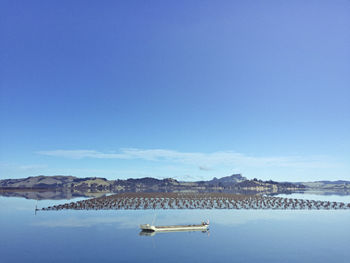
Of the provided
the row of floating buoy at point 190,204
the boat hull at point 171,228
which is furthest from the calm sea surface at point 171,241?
the row of floating buoy at point 190,204

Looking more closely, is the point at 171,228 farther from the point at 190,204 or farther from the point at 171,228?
the point at 190,204

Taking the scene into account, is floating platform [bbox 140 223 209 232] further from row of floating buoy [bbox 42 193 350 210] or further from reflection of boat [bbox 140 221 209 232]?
row of floating buoy [bbox 42 193 350 210]

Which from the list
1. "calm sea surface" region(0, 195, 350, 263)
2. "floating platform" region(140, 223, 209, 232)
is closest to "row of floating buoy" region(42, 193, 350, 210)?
"calm sea surface" region(0, 195, 350, 263)

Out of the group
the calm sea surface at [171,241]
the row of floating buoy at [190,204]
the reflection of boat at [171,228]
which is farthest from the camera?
the row of floating buoy at [190,204]

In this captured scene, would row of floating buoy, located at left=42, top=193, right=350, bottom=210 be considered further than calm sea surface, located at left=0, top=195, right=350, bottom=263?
Yes

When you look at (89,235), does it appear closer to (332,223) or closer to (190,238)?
(190,238)

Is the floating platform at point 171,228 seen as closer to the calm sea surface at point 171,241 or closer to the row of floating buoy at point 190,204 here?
the calm sea surface at point 171,241

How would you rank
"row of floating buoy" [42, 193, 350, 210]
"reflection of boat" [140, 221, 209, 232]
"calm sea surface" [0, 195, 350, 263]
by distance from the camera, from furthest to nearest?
"row of floating buoy" [42, 193, 350, 210] → "reflection of boat" [140, 221, 209, 232] → "calm sea surface" [0, 195, 350, 263]

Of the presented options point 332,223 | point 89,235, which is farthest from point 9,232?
point 332,223
